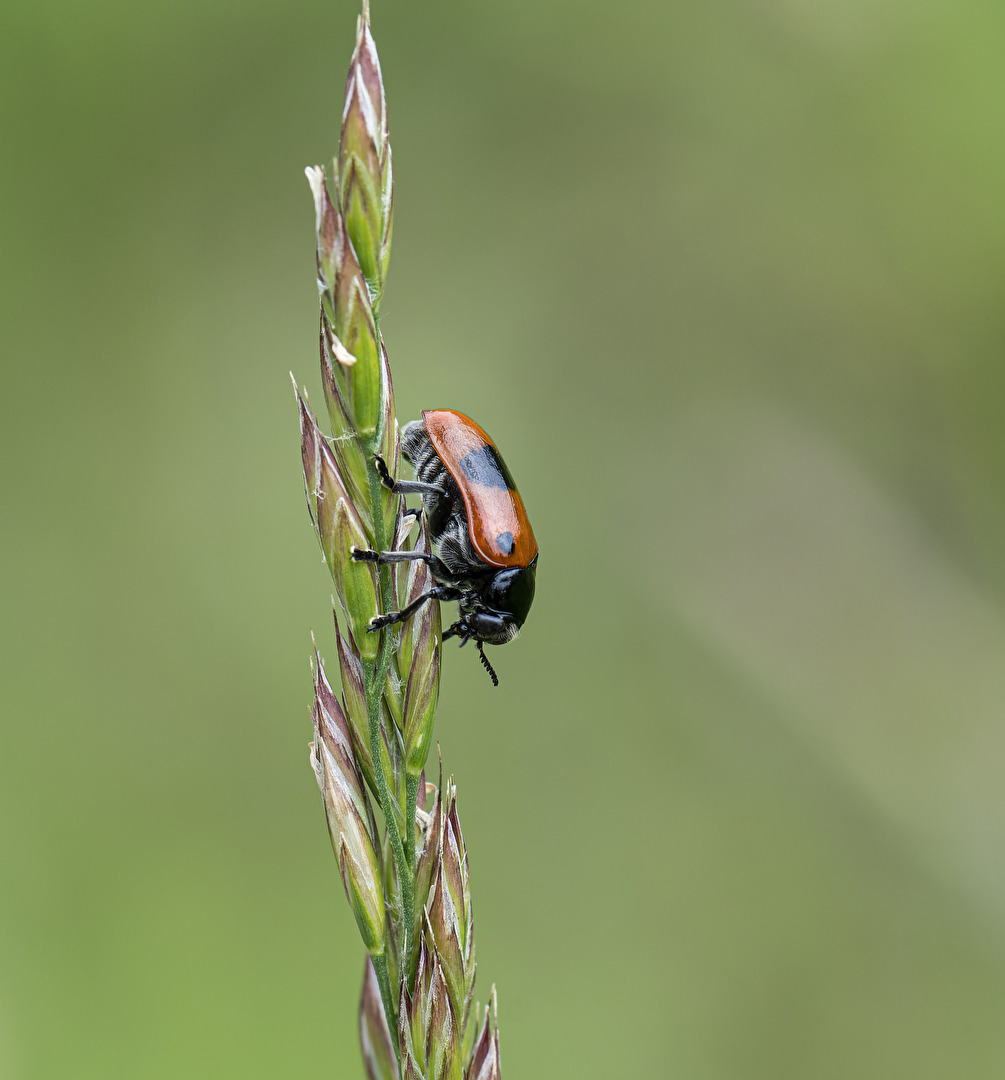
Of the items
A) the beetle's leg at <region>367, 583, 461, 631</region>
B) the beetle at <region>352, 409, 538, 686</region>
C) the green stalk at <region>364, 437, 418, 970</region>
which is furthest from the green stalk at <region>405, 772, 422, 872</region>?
the beetle at <region>352, 409, 538, 686</region>

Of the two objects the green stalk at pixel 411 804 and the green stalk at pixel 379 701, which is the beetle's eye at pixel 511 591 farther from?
the green stalk at pixel 411 804

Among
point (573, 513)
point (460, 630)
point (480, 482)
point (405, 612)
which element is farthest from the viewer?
point (573, 513)

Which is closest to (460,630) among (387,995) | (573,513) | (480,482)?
(480,482)

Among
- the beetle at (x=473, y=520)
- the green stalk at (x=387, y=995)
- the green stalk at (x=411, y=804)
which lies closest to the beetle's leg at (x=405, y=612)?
the green stalk at (x=411, y=804)

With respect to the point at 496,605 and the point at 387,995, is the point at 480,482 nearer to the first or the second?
the point at 496,605

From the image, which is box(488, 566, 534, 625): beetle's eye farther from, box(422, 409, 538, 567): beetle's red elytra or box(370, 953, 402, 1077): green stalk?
box(370, 953, 402, 1077): green stalk

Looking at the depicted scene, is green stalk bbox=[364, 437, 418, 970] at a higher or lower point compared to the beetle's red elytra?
lower

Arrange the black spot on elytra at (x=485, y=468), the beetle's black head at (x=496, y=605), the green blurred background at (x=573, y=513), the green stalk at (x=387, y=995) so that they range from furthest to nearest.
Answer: the green blurred background at (x=573, y=513)
the beetle's black head at (x=496, y=605)
the black spot on elytra at (x=485, y=468)
the green stalk at (x=387, y=995)
